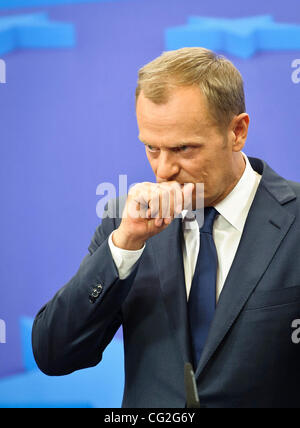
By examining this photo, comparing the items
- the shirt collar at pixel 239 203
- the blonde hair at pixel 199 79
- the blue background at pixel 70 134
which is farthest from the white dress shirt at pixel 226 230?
the blue background at pixel 70 134

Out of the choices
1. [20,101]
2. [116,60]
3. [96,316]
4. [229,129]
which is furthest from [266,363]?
[20,101]

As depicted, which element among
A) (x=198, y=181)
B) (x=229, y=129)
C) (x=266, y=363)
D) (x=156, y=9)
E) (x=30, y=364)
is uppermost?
(x=156, y=9)

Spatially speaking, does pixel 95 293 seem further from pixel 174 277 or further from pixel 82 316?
pixel 174 277

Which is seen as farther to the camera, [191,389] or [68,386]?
[68,386]

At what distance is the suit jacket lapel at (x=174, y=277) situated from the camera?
5.99ft

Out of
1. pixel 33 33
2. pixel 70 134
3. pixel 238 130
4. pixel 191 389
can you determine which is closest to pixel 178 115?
pixel 238 130

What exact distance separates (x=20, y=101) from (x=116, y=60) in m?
→ 0.51

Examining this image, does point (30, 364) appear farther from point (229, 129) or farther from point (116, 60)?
point (229, 129)

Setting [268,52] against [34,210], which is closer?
[268,52]

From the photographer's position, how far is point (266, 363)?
176 centimetres

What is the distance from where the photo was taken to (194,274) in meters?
1.88

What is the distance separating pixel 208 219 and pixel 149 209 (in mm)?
230

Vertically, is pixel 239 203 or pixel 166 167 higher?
pixel 166 167

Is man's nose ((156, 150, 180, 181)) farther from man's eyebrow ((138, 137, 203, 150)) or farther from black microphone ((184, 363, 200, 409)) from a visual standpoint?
black microphone ((184, 363, 200, 409))
